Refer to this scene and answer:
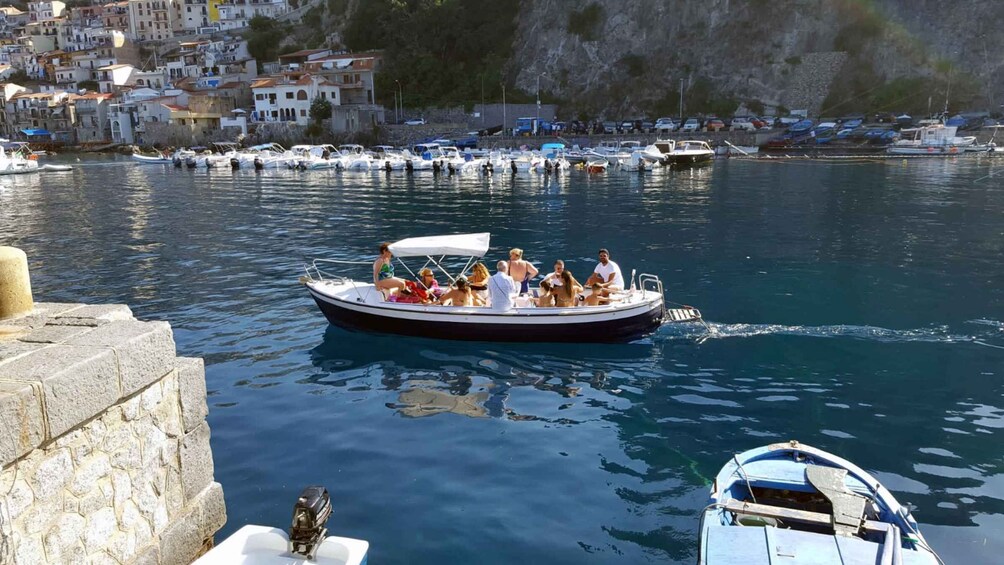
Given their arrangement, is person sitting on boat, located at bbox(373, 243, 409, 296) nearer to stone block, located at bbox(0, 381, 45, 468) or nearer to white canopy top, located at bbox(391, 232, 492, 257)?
white canopy top, located at bbox(391, 232, 492, 257)

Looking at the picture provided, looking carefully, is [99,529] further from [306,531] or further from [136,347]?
[306,531]

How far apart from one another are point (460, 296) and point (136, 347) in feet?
31.0

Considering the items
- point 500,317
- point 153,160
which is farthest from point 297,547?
point 153,160

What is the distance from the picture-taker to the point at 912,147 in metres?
63.0

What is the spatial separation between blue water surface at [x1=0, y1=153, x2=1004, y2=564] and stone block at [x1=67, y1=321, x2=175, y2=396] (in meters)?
3.56

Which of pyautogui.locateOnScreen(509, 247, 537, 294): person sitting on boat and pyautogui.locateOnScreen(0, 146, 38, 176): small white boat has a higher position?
pyautogui.locateOnScreen(0, 146, 38, 176): small white boat

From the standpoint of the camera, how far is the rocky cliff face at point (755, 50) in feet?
245

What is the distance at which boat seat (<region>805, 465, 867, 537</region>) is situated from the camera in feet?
21.1

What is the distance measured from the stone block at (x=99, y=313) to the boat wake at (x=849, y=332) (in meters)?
11.0

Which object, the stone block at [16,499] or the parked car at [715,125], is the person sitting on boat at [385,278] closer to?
the stone block at [16,499]

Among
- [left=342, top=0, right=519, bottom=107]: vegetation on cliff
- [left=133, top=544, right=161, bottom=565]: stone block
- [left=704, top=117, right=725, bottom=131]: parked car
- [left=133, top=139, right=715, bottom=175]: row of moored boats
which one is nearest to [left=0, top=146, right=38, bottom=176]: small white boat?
[left=133, top=139, right=715, bottom=175]: row of moored boats

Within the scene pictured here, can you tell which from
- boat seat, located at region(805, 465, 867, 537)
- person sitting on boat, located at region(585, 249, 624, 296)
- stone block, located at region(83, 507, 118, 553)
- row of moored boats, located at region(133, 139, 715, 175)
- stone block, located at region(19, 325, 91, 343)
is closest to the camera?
stone block, located at region(83, 507, 118, 553)

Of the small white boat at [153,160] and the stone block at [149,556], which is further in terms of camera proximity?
the small white boat at [153,160]

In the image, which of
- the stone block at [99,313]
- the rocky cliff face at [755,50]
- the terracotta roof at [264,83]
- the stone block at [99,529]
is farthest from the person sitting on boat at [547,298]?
the terracotta roof at [264,83]
